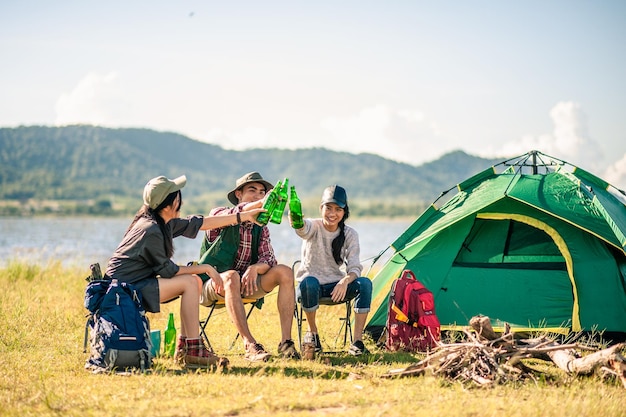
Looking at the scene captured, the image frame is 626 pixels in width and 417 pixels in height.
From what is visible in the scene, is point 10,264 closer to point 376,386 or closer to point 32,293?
point 32,293

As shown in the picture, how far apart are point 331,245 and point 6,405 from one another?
2.77 m

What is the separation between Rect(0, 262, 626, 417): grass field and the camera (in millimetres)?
3883

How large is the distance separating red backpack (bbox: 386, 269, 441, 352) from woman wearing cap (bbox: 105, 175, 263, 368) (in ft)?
5.35

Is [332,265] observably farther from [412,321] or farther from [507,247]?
[507,247]

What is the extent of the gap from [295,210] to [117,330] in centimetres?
161

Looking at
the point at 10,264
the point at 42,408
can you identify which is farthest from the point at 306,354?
the point at 10,264

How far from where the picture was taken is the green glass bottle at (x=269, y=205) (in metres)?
5.38

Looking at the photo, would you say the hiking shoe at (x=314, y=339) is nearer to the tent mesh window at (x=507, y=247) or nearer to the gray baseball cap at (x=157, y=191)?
the gray baseball cap at (x=157, y=191)

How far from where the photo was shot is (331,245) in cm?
590

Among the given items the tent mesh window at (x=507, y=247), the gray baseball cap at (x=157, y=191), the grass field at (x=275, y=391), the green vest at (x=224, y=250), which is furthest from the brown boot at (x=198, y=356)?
the tent mesh window at (x=507, y=247)

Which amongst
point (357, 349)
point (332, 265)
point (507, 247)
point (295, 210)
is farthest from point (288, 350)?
point (507, 247)

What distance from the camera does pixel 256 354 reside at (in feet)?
17.2

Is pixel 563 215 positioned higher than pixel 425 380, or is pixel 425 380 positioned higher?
pixel 563 215

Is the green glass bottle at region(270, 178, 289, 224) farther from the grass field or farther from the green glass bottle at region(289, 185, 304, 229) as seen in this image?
the grass field
